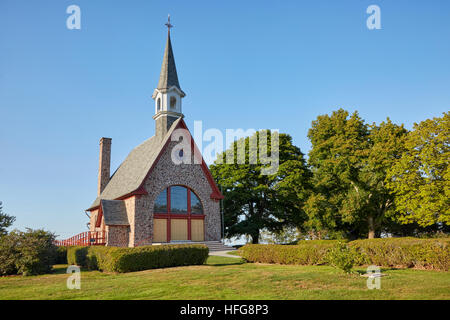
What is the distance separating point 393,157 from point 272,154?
11485mm

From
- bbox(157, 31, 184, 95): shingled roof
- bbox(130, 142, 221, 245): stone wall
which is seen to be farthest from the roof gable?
bbox(157, 31, 184, 95): shingled roof

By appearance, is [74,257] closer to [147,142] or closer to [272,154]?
[147,142]

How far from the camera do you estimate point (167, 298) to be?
28.6ft

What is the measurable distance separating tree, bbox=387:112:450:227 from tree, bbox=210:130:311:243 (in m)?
8.86

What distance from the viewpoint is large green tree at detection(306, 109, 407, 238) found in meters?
29.2

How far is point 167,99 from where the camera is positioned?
29.8 meters

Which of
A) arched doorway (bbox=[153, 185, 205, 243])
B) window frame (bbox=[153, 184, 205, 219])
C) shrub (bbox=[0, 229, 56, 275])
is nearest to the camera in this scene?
shrub (bbox=[0, 229, 56, 275])

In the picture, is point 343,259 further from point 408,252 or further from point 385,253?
point 408,252

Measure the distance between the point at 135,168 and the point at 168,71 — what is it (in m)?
9.16

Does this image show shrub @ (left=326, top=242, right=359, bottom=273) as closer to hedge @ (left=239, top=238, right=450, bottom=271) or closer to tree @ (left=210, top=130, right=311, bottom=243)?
hedge @ (left=239, top=238, right=450, bottom=271)

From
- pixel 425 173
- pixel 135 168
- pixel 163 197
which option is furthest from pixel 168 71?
pixel 425 173

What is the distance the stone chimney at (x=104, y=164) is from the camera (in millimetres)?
34219

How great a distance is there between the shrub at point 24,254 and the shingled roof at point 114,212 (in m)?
6.58

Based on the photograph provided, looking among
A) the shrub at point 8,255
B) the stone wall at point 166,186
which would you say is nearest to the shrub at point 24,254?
the shrub at point 8,255
